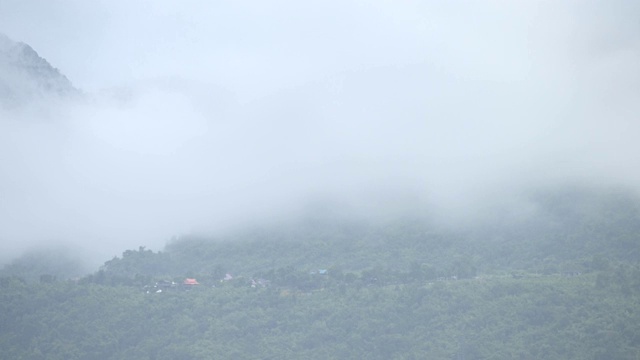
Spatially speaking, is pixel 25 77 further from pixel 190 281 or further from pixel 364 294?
pixel 364 294

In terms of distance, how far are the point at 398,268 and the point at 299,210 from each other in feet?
26.4

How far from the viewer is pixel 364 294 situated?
1510 inches

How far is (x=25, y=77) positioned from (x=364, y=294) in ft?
87.7

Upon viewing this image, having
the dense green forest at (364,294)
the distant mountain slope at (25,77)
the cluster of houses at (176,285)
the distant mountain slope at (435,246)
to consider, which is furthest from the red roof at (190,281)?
the distant mountain slope at (25,77)

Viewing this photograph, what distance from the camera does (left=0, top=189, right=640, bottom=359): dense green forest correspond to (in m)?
34.6

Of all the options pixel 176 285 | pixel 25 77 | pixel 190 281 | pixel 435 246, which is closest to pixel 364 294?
pixel 435 246

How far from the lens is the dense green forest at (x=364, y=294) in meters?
34.6

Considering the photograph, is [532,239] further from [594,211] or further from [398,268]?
[398,268]

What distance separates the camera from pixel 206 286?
41.4m

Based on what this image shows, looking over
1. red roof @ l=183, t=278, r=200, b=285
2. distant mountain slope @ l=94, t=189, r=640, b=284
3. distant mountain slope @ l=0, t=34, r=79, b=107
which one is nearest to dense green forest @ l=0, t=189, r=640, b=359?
distant mountain slope @ l=94, t=189, r=640, b=284

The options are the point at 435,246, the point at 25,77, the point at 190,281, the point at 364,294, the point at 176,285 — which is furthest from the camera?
the point at 25,77

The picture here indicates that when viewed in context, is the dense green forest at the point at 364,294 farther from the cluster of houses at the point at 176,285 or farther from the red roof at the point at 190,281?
the red roof at the point at 190,281

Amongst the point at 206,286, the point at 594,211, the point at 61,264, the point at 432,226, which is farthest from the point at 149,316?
the point at 594,211

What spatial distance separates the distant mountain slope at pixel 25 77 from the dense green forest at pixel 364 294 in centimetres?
1121
